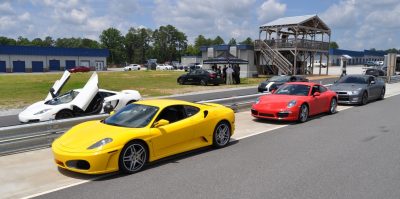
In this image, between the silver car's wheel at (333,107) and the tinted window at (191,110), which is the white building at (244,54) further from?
the tinted window at (191,110)

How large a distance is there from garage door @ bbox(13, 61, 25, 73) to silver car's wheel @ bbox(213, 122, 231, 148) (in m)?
65.4

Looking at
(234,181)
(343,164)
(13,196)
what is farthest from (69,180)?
(343,164)

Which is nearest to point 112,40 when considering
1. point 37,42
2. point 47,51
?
point 37,42

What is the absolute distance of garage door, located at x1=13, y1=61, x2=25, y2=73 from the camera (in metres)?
65.2

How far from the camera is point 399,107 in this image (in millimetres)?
15852

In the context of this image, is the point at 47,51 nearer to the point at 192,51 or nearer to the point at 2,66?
the point at 2,66

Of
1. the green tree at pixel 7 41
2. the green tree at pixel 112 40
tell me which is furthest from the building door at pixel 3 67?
the green tree at pixel 7 41

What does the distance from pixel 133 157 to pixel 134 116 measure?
1.01 meters

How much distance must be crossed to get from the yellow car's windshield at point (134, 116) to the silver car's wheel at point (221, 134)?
1.61 metres

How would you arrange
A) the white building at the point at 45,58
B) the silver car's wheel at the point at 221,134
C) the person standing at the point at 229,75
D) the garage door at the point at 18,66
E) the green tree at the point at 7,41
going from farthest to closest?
1. the green tree at the point at 7,41
2. the garage door at the point at 18,66
3. the white building at the point at 45,58
4. the person standing at the point at 229,75
5. the silver car's wheel at the point at 221,134

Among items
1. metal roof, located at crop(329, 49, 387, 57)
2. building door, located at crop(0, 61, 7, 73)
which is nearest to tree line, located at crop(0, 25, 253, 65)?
metal roof, located at crop(329, 49, 387, 57)

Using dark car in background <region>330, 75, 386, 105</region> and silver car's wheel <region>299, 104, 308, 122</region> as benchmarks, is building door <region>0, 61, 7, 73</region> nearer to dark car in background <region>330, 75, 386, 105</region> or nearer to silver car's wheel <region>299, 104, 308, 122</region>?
dark car in background <region>330, 75, 386, 105</region>

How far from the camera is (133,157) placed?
6.46 metres

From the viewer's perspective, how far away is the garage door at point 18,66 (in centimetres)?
6519
